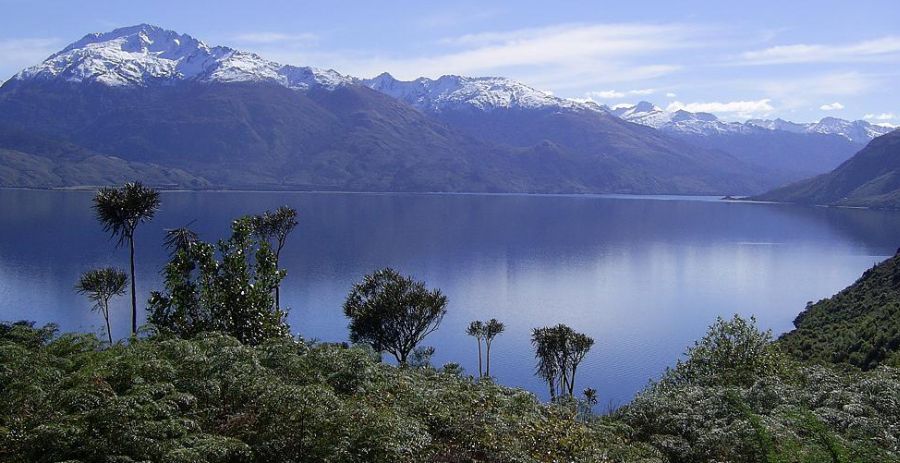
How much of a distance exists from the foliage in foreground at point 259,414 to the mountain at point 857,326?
24766 millimetres

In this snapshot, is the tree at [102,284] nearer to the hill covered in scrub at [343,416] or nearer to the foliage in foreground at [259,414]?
the hill covered in scrub at [343,416]

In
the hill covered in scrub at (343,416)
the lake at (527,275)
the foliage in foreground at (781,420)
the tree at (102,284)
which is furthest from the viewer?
the lake at (527,275)

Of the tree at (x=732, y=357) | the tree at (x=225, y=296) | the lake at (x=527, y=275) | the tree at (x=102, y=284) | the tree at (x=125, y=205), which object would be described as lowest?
the lake at (x=527, y=275)

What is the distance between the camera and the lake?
6600 cm

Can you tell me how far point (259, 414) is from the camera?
13.2 metres

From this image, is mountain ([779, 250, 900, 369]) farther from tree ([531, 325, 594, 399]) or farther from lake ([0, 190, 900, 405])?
tree ([531, 325, 594, 399])

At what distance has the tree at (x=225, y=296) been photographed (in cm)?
2917

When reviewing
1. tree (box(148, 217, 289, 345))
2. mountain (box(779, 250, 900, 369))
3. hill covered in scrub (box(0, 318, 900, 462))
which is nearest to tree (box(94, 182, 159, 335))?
tree (box(148, 217, 289, 345))

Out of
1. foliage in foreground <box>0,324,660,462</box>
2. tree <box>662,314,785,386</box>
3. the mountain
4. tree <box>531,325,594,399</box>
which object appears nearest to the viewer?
foliage in foreground <box>0,324,660,462</box>

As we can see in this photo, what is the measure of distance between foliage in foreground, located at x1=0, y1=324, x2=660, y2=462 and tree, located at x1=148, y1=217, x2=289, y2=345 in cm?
1054

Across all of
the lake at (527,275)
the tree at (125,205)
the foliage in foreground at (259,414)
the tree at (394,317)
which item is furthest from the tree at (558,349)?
the foliage in foreground at (259,414)

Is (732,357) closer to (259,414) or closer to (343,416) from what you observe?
(343,416)

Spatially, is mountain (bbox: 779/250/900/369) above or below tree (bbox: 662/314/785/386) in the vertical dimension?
below

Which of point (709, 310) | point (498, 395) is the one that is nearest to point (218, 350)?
point (498, 395)
